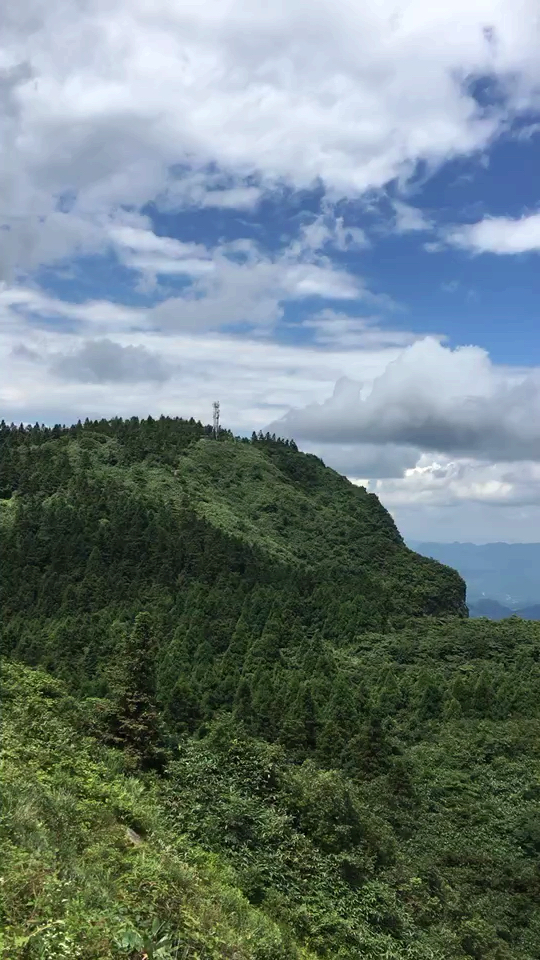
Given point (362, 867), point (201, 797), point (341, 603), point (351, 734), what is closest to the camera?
point (201, 797)

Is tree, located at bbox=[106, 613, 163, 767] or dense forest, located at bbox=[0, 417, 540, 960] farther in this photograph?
tree, located at bbox=[106, 613, 163, 767]

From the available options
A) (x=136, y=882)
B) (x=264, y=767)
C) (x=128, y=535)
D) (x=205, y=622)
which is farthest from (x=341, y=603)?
(x=136, y=882)

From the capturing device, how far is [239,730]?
35.2m

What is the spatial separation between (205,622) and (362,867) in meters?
45.3

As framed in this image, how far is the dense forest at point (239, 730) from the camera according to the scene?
36.6 ft

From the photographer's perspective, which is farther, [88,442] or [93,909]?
[88,442]

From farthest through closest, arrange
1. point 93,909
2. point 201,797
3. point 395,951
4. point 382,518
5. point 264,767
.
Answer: point 382,518 < point 264,767 < point 201,797 < point 395,951 < point 93,909

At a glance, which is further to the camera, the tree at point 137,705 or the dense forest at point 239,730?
the tree at point 137,705

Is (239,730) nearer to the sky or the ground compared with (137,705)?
nearer to the ground

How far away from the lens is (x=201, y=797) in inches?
845

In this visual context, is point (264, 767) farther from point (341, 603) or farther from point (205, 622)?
point (341, 603)

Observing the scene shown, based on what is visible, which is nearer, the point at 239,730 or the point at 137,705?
the point at 137,705

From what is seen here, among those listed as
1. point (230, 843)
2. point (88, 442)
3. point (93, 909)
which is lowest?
point (230, 843)

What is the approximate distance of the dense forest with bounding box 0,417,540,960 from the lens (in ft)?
36.6
